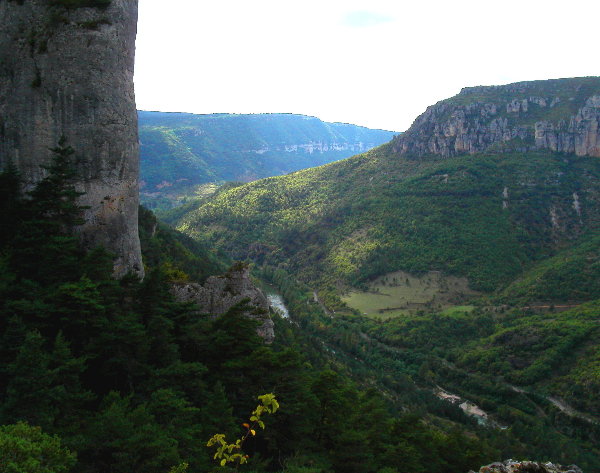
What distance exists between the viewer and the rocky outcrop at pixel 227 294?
68.3 ft

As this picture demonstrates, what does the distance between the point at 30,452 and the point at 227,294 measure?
14105 mm

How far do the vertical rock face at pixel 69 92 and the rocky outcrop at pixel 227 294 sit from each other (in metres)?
5.35

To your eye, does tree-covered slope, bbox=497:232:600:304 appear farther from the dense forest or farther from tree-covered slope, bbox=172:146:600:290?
the dense forest

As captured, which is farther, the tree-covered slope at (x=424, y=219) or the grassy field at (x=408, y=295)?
the tree-covered slope at (x=424, y=219)

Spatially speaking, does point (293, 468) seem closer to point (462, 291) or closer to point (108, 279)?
point (108, 279)

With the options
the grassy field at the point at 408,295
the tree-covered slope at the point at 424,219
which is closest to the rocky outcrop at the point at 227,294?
the grassy field at the point at 408,295

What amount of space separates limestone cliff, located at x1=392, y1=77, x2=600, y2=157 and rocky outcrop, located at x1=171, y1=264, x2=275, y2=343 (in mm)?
126439

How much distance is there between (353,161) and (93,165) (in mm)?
139503

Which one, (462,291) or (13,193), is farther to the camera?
(462,291)

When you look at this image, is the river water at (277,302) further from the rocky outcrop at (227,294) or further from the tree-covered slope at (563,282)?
the rocky outcrop at (227,294)

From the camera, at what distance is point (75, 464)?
9.09 meters

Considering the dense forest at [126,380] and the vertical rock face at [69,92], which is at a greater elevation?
the vertical rock face at [69,92]

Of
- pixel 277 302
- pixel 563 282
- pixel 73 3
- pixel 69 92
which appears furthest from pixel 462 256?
pixel 73 3

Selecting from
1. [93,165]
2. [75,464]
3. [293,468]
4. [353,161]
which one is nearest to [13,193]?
[93,165]
